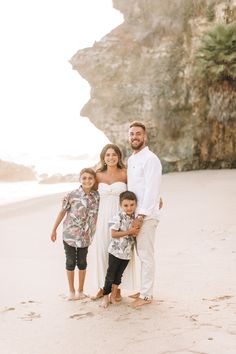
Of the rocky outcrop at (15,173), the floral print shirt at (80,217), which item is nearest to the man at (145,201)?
the floral print shirt at (80,217)

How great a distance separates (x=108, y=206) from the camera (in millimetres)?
4051

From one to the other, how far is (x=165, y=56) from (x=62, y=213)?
1219cm

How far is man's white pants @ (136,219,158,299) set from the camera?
12.7 ft

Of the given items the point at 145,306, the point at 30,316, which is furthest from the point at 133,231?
the point at 30,316

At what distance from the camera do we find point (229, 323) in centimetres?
319

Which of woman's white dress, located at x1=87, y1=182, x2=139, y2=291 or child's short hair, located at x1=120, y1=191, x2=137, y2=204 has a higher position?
child's short hair, located at x1=120, y1=191, x2=137, y2=204

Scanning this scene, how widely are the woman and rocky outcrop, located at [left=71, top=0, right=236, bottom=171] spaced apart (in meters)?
10.3

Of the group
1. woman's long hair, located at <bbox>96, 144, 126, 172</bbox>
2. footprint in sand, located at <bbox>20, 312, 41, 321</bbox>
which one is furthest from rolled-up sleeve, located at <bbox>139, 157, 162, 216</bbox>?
footprint in sand, located at <bbox>20, 312, 41, 321</bbox>

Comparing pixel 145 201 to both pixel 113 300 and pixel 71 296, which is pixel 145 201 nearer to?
pixel 113 300

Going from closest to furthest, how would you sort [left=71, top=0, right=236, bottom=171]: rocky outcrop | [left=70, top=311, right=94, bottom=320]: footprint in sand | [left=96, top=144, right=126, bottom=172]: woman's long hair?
[left=70, top=311, right=94, bottom=320]: footprint in sand < [left=96, top=144, right=126, bottom=172]: woman's long hair < [left=71, top=0, right=236, bottom=171]: rocky outcrop

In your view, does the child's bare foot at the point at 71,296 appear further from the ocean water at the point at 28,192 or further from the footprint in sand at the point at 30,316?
the ocean water at the point at 28,192

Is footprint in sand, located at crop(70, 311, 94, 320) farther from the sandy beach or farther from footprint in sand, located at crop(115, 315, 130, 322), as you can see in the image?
footprint in sand, located at crop(115, 315, 130, 322)

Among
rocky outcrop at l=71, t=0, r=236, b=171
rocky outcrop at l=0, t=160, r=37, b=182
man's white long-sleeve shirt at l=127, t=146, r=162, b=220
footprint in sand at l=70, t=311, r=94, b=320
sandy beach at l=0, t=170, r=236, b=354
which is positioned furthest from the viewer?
rocky outcrop at l=0, t=160, r=37, b=182

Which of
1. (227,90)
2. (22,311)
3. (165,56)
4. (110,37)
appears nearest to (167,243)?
(22,311)
